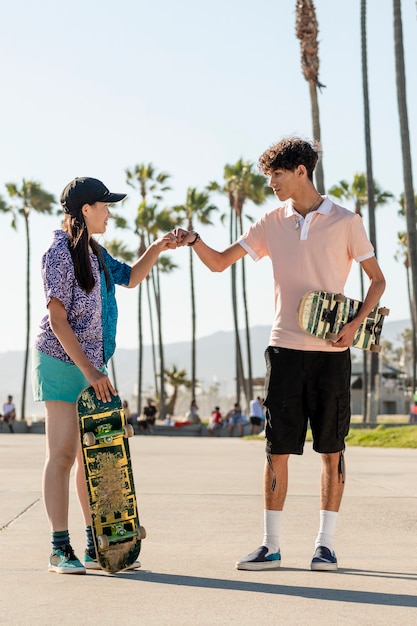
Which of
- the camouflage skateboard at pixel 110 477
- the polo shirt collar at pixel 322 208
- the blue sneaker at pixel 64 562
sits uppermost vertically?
the polo shirt collar at pixel 322 208

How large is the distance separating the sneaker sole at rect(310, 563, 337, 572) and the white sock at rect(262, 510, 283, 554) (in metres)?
0.24

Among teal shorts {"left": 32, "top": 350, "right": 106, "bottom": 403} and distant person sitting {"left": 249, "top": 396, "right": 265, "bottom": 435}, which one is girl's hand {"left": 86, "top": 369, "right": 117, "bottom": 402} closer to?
teal shorts {"left": 32, "top": 350, "right": 106, "bottom": 403}

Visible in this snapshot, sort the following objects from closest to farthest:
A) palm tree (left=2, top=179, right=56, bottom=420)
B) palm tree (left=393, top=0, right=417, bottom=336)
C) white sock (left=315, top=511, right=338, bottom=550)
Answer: white sock (left=315, top=511, right=338, bottom=550) < palm tree (left=393, top=0, right=417, bottom=336) < palm tree (left=2, top=179, right=56, bottom=420)

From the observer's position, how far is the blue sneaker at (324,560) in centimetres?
583

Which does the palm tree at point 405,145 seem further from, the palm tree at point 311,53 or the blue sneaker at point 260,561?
the blue sneaker at point 260,561

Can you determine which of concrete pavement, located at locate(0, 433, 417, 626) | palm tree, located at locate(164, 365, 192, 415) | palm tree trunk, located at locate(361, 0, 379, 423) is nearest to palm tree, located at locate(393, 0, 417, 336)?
palm tree trunk, located at locate(361, 0, 379, 423)

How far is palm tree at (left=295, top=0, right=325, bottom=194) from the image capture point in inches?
1420

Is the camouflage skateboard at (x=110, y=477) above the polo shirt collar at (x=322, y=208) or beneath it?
beneath

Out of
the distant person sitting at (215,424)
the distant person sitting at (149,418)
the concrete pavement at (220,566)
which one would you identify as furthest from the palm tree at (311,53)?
the concrete pavement at (220,566)

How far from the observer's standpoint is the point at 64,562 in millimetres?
5648

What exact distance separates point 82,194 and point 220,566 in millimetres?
2026

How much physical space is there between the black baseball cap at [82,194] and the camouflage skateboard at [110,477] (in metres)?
0.99

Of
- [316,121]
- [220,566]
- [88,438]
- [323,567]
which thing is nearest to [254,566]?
[220,566]

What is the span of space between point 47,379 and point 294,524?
2.71 metres
